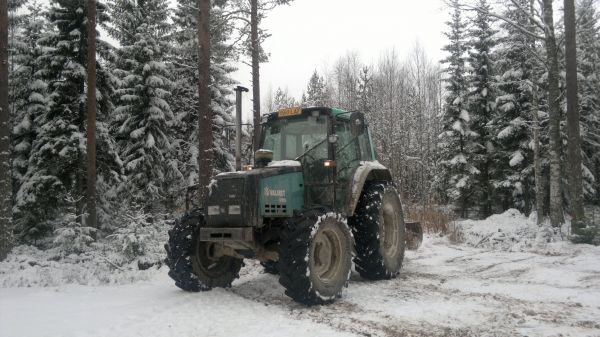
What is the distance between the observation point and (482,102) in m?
24.4

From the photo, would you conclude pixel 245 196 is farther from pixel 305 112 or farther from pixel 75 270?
pixel 75 270

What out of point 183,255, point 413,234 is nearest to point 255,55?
point 413,234

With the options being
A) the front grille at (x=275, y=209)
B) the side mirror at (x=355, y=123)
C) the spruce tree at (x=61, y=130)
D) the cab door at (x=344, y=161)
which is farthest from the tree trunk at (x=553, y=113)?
the spruce tree at (x=61, y=130)

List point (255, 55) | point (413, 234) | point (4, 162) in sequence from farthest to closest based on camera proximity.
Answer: point (255, 55)
point (4, 162)
point (413, 234)

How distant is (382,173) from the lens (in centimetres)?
887

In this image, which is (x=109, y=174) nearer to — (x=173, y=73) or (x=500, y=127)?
(x=173, y=73)

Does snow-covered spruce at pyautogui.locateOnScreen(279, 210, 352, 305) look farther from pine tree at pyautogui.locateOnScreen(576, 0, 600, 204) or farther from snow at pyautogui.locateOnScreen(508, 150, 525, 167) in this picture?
snow at pyautogui.locateOnScreen(508, 150, 525, 167)

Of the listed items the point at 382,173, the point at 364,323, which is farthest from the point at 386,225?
the point at 364,323

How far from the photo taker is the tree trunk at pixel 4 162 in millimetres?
11312

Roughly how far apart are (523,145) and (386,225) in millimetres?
14147

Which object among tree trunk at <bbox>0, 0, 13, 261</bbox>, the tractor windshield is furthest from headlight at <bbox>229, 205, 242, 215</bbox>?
tree trunk at <bbox>0, 0, 13, 261</bbox>

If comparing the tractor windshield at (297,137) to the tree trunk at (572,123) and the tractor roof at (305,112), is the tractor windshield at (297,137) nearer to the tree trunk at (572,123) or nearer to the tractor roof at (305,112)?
the tractor roof at (305,112)

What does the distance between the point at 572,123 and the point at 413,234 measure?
5.28 meters

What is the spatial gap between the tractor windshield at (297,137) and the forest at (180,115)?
85cm
